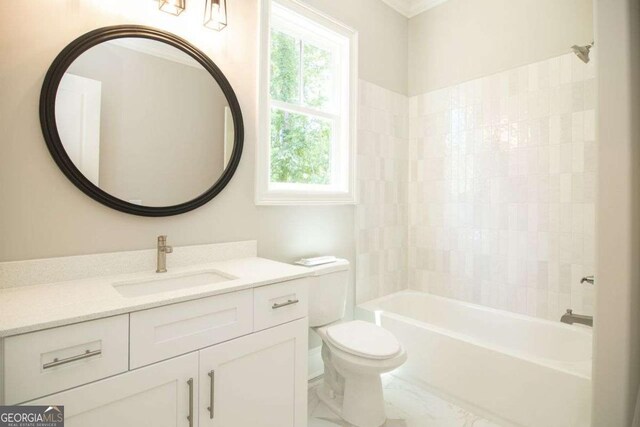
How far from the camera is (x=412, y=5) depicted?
2.92 meters

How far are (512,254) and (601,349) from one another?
1.26 m

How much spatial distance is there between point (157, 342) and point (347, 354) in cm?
100

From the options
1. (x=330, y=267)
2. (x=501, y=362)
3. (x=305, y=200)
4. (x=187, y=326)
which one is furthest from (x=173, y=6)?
(x=501, y=362)

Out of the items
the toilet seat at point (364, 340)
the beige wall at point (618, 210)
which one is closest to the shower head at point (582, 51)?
the beige wall at point (618, 210)

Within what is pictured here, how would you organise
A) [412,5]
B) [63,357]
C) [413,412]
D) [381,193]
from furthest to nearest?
[412,5] → [381,193] → [413,412] → [63,357]

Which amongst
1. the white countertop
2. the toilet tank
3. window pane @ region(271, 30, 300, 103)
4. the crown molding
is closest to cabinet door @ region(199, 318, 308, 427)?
the white countertop

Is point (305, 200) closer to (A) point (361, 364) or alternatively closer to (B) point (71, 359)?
(A) point (361, 364)

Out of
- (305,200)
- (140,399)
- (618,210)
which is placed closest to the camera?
(140,399)

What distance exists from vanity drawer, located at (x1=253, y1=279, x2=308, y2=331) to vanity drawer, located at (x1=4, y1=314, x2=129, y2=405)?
1.59 ft

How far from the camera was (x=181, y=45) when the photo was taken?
1.61 m

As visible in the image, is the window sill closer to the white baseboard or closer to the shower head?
the white baseboard

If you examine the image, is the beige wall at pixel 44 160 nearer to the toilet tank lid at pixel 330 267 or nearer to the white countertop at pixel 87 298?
the white countertop at pixel 87 298

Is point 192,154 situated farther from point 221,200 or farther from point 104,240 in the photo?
point 104,240

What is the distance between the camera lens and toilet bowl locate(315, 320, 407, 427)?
166cm
